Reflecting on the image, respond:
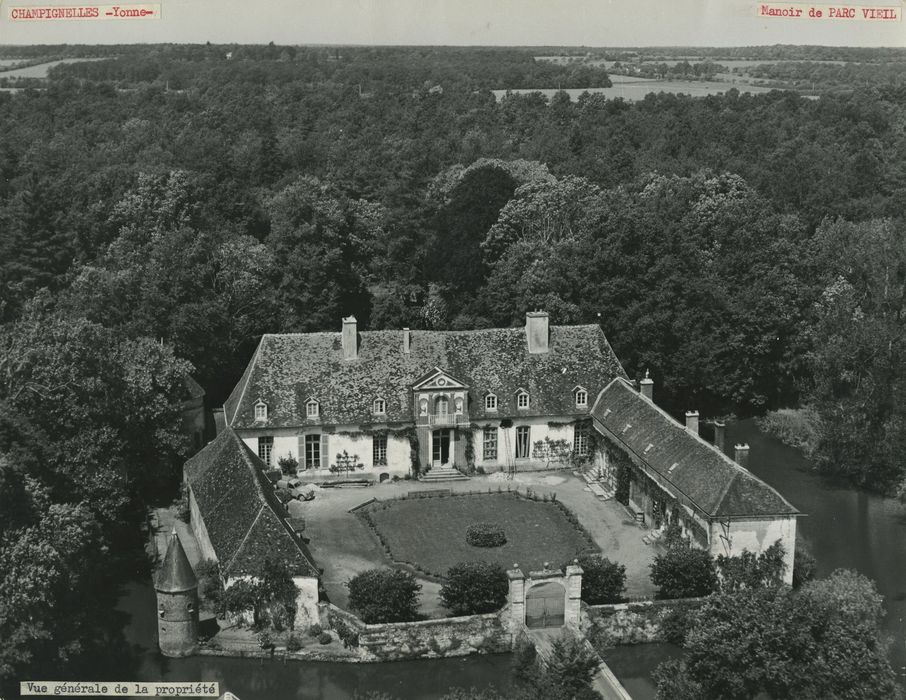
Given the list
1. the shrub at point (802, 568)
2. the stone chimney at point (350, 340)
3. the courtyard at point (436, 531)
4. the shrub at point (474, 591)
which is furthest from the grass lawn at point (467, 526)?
the stone chimney at point (350, 340)

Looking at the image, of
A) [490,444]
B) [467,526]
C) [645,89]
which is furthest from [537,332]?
[645,89]

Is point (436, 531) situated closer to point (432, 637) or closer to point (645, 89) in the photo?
point (432, 637)

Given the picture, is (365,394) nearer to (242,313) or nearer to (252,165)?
(242,313)

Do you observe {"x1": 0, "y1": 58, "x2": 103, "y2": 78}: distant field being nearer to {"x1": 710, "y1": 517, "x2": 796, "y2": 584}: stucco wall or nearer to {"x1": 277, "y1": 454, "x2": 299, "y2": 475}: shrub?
{"x1": 277, "y1": 454, "x2": 299, "y2": 475}: shrub

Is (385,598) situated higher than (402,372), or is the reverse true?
(402,372)

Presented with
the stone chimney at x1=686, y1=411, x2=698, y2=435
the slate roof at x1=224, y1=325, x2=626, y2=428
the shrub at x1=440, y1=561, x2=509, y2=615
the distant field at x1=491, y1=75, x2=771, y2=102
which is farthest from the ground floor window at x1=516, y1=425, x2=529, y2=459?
the distant field at x1=491, y1=75, x2=771, y2=102

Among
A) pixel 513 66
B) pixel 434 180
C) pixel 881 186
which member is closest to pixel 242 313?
pixel 434 180

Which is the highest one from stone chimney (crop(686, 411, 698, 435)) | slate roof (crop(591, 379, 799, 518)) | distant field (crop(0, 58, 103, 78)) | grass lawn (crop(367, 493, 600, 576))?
distant field (crop(0, 58, 103, 78))
